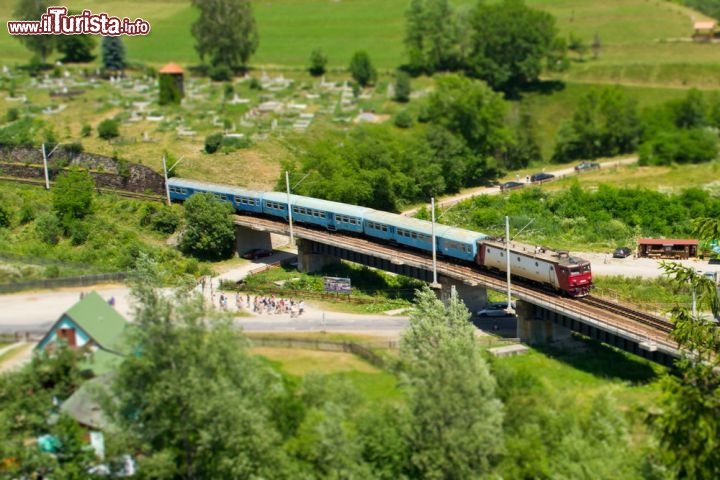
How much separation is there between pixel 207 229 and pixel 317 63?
234 feet

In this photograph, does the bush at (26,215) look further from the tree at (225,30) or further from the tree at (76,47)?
the tree at (76,47)

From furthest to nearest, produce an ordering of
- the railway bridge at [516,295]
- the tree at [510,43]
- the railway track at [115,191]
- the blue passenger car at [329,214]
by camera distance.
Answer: the tree at [510,43]
the railway track at [115,191]
the blue passenger car at [329,214]
the railway bridge at [516,295]

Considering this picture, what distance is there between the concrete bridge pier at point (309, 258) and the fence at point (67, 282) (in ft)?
55.7

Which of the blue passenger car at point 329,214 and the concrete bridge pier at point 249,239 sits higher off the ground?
the blue passenger car at point 329,214

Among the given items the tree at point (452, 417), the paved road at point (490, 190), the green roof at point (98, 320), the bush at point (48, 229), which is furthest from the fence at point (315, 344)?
the paved road at point (490, 190)

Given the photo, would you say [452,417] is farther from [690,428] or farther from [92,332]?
[92,332]

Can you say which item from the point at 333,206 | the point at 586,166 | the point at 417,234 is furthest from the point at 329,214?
the point at 586,166

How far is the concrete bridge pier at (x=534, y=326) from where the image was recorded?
73438mm

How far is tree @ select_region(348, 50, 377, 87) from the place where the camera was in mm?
150875

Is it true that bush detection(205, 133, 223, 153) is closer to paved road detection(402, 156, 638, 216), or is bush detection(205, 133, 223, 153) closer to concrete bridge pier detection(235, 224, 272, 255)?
paved road detection(402, 156, 638, 216)

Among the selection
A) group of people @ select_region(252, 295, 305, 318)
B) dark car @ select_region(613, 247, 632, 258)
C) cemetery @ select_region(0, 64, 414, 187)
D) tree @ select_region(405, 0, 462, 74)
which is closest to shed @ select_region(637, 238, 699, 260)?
dark car @ select_region(613, 247, 632, 258)

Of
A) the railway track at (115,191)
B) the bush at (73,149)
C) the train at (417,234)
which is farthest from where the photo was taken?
the bush at (73,149)

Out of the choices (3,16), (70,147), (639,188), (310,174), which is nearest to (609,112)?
(639,188)

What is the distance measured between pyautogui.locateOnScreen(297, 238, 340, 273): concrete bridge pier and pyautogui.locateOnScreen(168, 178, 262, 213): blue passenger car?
6021 millimetres
